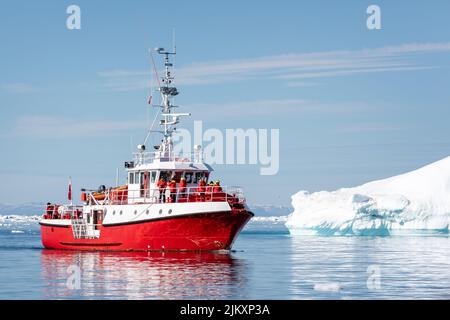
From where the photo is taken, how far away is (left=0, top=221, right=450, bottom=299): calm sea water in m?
24.3

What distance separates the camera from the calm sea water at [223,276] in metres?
24.3

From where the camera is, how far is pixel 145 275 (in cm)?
2933

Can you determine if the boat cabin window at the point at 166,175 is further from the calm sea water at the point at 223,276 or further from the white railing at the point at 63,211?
the white railing at the point at 63,211

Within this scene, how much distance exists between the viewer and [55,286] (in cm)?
2664

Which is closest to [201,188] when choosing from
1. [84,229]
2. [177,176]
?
[177,176]

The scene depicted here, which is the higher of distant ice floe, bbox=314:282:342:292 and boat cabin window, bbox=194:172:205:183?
boat cabin window, bbox=194:172:205:183

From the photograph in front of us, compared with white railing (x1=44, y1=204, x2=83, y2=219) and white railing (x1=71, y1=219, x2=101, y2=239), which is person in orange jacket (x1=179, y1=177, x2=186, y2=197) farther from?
white railing (x1=44, y1=204, x2=83, y2=219)

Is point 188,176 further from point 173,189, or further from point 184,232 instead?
point 184,232

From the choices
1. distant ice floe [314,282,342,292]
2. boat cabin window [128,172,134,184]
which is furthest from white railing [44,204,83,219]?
distant ice floe [314,282,342,292]

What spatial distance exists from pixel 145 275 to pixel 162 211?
9157 millimetres

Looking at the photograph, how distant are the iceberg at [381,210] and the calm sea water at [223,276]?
2999 centimetres

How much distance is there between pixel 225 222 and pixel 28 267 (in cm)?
921

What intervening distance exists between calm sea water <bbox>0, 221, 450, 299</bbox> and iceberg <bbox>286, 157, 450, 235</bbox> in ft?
98.4
